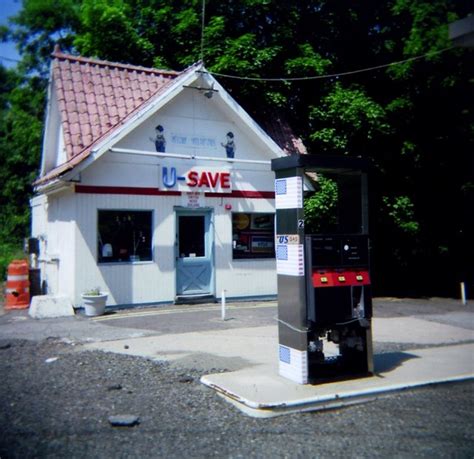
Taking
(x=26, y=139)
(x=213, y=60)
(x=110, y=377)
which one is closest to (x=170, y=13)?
(x=213, y=60)

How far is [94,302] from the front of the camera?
12.4 metres

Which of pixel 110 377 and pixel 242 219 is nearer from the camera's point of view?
pixel 110 377

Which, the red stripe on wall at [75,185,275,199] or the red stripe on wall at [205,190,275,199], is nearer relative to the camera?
the red stripe on wall at [75,185,275,199]

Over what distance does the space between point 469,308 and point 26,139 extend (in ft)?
67.7

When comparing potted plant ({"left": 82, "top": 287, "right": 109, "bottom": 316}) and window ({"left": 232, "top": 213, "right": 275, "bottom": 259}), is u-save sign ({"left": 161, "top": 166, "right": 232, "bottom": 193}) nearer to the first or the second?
window ({"left": 232, "top": 213, "right": 275, "bottom": 259})

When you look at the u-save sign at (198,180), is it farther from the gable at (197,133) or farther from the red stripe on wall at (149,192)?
the gable at (197,133)

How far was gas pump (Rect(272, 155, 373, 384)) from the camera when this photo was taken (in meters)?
6.71

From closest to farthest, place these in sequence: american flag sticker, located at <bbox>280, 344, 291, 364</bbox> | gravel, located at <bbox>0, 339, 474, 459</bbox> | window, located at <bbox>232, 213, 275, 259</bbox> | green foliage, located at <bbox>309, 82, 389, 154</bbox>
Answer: gravel, located at <bbox>0, 339, 474, 459</bbox> < american flag sticker, located at <bbox>280, 344, 291, 364</bbox> < window, located at <bbox>232, 213, 275, 259</bbox> < green foliage, located at <bbox>309, 82, 389, 154</bbox>

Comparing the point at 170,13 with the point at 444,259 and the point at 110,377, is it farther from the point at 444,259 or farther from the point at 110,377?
the point at 110,377

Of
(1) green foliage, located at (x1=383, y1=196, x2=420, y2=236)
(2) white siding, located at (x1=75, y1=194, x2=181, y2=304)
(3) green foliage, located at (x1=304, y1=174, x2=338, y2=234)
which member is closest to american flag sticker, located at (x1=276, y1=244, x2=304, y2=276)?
(2) white siding, located at (x1=75, y1=194, x2=181, y2=304)

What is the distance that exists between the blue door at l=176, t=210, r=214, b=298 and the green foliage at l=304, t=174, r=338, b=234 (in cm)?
313

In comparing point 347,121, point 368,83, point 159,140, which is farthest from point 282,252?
point 368,83

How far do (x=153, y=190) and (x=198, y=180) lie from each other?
50.5 inches

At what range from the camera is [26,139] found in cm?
2573
